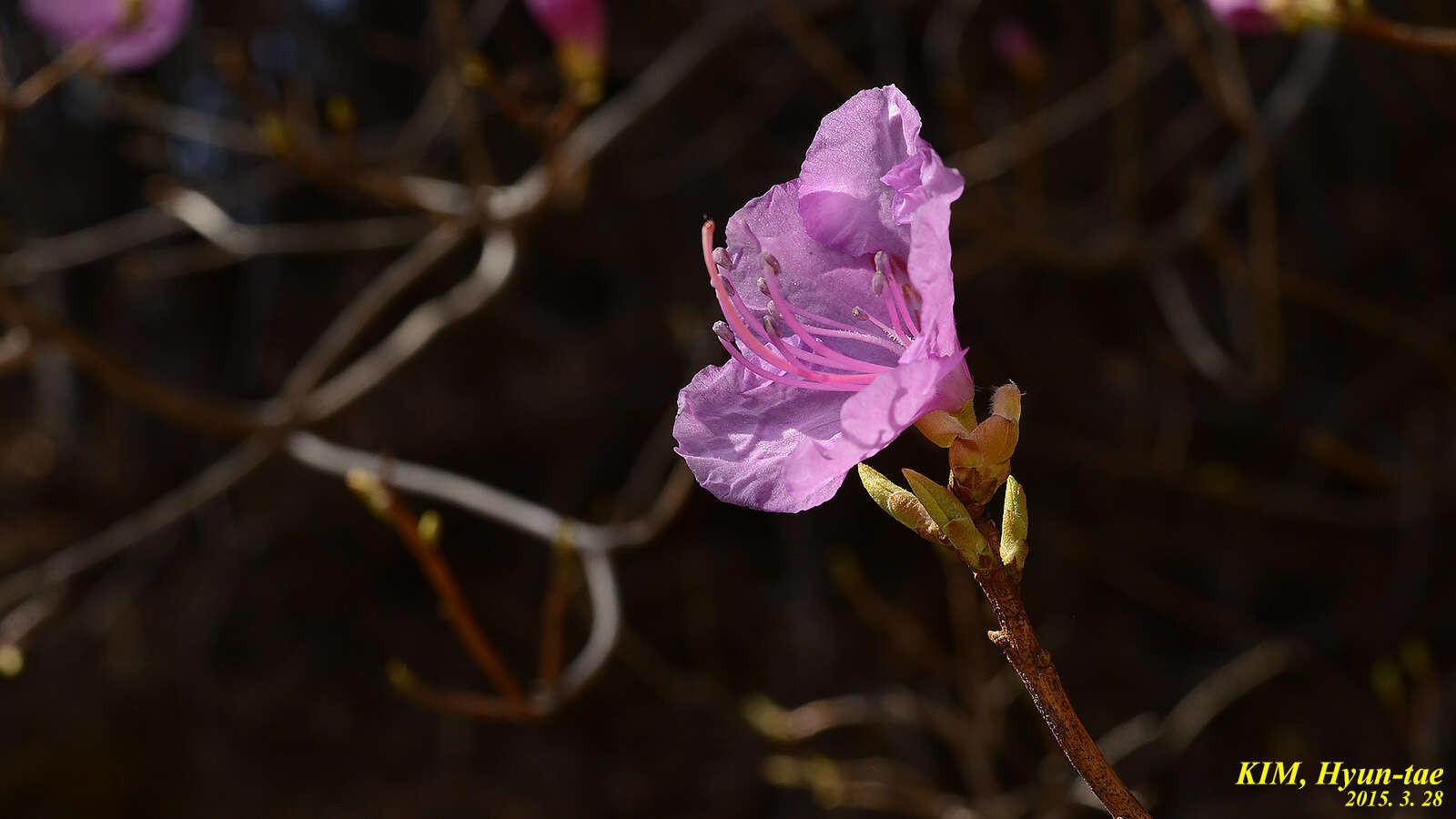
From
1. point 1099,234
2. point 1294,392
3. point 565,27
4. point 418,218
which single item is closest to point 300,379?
point 565,27

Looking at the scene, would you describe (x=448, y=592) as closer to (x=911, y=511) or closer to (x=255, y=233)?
(x=911, y=511)

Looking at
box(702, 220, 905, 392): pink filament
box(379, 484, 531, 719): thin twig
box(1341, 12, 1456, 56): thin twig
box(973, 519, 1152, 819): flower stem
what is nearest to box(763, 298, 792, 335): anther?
box(702, 220, 905, 392): pink filament

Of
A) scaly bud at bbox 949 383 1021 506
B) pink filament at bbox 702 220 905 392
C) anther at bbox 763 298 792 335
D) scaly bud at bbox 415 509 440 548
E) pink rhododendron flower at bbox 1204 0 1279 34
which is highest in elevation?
pink rhododendron flower at bbox 1204 0 1279 34

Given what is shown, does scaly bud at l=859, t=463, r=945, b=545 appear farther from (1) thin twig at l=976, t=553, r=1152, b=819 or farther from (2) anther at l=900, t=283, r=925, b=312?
(2) anther at l=900, t=283, r=925, b=312

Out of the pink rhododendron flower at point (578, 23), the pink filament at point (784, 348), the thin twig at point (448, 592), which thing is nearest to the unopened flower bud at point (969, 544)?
the pink filament at point (784, 348)

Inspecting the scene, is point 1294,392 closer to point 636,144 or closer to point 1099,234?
point 1099,234
